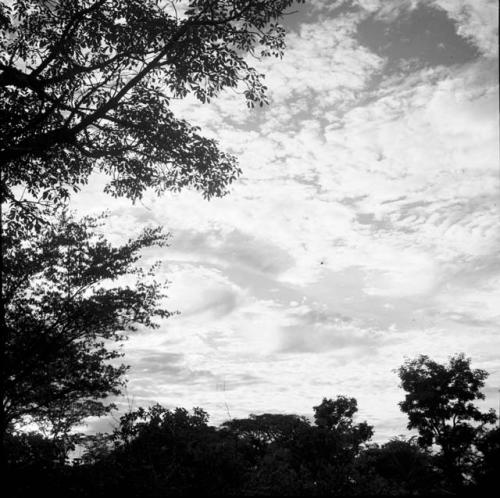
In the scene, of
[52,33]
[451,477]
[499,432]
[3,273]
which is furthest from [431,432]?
[52,33]

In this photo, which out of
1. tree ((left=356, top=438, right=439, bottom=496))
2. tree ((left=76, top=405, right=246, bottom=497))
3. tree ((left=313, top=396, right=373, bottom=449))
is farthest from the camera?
tree ((left=313, top=396, right=373, bottom=449))

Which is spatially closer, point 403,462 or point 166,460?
point 166,460

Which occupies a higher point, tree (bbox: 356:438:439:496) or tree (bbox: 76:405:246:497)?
tree (bbox: 76:405:246:497)

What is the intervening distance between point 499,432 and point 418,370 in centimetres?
1071

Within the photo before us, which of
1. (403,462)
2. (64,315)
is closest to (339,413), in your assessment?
(403,462)

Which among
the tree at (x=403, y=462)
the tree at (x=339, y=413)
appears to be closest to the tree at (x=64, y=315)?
the tree at (x=403, y=462)

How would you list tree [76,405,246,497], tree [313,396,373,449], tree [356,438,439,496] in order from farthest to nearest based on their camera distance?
tree [313,396,373,449] → tree [356,438,439,496] → tree [76,405,246,497]

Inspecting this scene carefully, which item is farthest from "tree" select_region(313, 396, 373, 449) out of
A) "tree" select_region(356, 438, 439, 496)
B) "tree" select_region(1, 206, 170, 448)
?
"tree" select_region(1, 206, 170, 448)

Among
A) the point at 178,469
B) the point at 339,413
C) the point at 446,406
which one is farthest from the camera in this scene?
the point at 339,413

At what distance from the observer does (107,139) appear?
400 inches

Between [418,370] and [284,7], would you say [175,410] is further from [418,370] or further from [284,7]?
[418,370]

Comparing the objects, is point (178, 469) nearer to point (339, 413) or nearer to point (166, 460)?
point (166, 460)

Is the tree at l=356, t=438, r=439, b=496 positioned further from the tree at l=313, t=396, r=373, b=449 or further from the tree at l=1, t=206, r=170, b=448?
the tree at l=1, t=206, r=170, b=448

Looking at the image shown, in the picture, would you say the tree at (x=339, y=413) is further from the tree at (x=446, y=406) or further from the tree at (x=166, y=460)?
the tree at (x=166, y=460)
